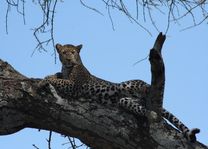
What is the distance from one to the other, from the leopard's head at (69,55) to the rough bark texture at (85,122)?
2.12 metres

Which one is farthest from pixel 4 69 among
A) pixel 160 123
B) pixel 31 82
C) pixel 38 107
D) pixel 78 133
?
pixel 160 123

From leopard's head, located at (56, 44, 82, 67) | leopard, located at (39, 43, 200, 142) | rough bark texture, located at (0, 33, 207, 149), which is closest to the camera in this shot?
rough bark texture, located at (0, 33, 207, 149)

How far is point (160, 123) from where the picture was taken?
4.08 metres

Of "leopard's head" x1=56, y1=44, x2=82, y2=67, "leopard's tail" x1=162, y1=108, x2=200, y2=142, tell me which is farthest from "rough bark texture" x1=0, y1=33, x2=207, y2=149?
"leopard's head" x1=56, y1=44, x2=82, y2=67

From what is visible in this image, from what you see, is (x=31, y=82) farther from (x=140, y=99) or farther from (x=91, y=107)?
(x=140, y=99)

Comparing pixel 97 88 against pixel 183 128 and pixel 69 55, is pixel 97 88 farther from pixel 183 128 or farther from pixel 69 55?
pixel 69 55

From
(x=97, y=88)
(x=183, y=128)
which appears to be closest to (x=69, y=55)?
(x=97, y=88)

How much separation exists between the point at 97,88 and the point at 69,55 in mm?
1313

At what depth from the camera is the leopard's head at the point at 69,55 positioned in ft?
20.6

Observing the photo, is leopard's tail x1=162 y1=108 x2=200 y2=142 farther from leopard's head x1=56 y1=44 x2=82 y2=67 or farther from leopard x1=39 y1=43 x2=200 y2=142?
leopard's head x1=56 y1=44 x2=82 y2=67

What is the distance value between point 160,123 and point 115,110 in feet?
1.25

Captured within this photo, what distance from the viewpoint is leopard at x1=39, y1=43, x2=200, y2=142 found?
14.2 feet

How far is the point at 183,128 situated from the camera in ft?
14.3

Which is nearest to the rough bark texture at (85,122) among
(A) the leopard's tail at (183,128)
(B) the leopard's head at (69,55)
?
(A) the leopard's tail at (183,128)
